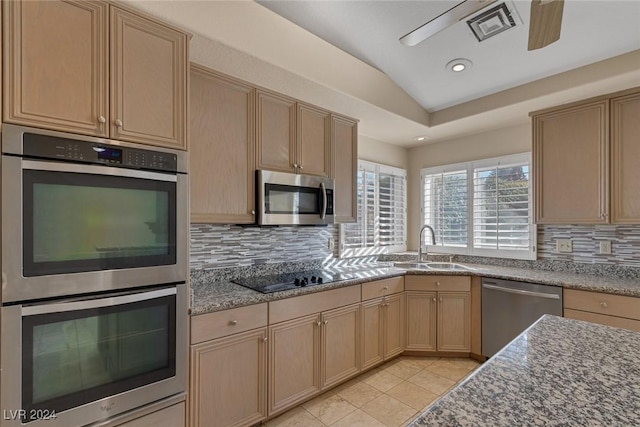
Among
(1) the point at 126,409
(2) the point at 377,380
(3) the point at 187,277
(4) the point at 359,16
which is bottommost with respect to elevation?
(2) the point at 377,380

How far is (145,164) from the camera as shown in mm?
1471

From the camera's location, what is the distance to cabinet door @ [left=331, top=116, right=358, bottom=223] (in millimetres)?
2795

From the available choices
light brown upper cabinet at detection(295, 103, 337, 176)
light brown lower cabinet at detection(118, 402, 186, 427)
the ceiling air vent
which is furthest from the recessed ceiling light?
light brown lower cabinet at detection(118, 402, 186, 427)

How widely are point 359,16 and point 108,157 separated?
5.88 ft

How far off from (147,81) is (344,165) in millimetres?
1763

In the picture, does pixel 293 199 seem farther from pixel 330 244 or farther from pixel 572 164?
pixel 572 164

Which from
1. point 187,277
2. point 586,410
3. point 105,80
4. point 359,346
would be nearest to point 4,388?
point 187,277

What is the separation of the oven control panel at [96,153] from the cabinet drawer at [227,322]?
85 centimetres

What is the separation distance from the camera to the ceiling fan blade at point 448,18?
1240mm

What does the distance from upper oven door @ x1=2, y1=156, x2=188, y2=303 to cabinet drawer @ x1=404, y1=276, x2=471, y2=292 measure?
2178 mm

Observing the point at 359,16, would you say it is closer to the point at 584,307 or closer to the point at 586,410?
the point at 586,410

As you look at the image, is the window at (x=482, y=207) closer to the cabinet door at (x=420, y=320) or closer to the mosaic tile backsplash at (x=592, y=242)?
the mosaic tile backsplash at (x=592, y=242)

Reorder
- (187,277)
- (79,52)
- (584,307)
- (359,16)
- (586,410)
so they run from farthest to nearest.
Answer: (584,307) → (359,16) → (187,277) → (79,52) → (586,410)

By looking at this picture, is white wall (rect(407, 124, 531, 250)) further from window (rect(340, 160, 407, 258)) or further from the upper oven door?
the upper oven door
